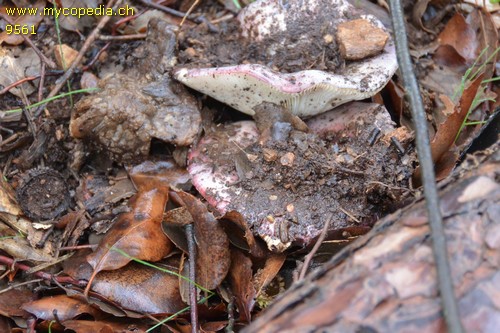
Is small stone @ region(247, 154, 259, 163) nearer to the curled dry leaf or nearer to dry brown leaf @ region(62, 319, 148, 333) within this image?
the curled dry leaf

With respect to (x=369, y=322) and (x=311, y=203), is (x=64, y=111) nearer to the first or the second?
(x=311, y=203)

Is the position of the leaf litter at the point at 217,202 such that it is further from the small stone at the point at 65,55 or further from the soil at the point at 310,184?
the small stone at the point at 65,55

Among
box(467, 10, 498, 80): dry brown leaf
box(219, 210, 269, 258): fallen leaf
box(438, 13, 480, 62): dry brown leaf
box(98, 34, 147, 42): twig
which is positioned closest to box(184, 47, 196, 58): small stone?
box(98, 34, 147, 42): twig

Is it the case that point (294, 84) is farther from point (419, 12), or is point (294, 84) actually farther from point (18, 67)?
point (18, 67)

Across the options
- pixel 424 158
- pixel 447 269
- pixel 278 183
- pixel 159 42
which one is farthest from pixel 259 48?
pixel 447 269

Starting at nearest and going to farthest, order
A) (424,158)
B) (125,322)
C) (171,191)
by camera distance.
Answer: (424,158) < (125,322) < (171,191)

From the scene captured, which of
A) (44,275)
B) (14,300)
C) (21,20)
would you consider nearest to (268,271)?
(44,275)

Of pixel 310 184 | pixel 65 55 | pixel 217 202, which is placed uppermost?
pixel 65 55
